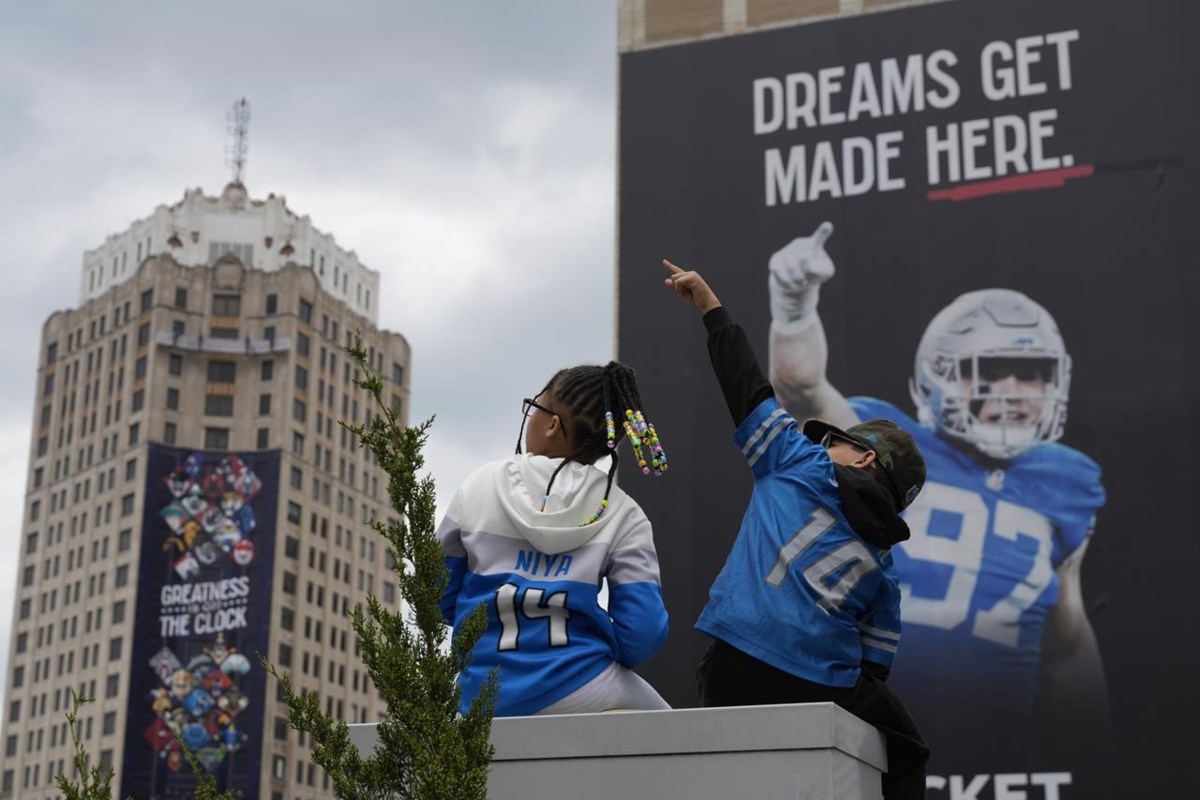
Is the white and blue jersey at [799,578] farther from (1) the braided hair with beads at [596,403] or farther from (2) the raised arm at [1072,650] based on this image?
(2) the raised arm at [1072,650]

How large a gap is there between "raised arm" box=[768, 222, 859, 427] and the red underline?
2234 millimetres

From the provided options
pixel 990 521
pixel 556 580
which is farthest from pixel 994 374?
pixel 556 580

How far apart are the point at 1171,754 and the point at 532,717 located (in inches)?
887

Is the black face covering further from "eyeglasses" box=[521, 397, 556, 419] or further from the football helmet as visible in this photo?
the football helmet

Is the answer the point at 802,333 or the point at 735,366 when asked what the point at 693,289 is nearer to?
the point at 735,366

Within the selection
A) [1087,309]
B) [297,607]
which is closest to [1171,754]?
[1087,309]

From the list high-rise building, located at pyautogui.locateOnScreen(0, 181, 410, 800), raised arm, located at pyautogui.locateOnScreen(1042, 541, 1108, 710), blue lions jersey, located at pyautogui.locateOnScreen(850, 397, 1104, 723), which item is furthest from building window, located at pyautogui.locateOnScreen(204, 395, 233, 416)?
raised arm, located at pyautogui.locateOnScreen(1042, 541, 1108, 710)

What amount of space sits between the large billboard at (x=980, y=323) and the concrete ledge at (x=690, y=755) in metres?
21.7

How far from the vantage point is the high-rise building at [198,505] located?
251 ft

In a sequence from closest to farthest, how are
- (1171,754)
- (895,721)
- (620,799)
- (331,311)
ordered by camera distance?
(620,799)
(895,721)
(1171,754)
(331,311)

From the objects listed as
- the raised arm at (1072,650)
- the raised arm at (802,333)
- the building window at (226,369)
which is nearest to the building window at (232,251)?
the building window at (226,369)

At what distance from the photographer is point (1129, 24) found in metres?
27.5

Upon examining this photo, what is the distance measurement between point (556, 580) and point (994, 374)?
76.3ft

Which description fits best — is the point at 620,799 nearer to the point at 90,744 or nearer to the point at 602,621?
the point at 602,621
